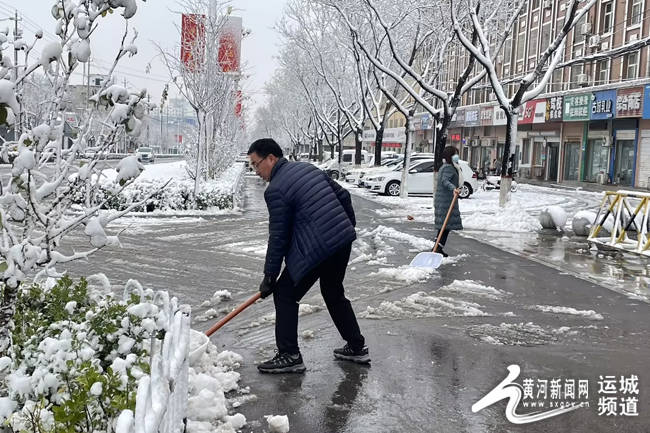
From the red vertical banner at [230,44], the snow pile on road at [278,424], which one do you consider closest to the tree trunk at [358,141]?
the red vertical banner at [230,44]

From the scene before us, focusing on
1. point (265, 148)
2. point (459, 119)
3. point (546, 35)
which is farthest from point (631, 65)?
point (265, 148)

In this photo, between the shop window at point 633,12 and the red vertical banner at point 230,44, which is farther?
the shop window at point 633,12

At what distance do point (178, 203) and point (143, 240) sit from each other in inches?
211

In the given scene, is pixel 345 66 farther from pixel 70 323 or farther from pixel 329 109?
pixel 70 323

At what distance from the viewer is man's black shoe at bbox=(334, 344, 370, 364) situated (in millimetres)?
5309

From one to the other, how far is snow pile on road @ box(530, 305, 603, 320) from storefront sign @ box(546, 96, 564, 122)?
34.9 metres

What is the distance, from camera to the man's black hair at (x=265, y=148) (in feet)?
16.6

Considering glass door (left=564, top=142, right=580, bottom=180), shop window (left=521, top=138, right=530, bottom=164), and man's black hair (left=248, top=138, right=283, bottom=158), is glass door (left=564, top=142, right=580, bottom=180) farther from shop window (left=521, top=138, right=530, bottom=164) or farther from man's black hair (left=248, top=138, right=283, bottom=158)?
man's black hair (left=248, top=138, right=283, bottom=158)

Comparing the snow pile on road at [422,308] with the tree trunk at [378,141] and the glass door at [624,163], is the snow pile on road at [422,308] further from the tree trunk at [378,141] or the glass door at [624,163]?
the glass door at [624,163]

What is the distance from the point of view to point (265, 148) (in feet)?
16.6

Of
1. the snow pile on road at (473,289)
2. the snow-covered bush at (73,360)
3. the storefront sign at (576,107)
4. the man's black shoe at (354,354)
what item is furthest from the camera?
the storefront sign at (576,107)

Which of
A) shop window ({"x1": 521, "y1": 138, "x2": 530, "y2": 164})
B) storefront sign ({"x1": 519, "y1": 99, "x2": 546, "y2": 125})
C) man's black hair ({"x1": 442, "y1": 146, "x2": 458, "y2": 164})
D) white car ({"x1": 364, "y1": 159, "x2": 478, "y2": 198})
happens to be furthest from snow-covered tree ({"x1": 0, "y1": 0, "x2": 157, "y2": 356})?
shop window ({"x1": 521, "y1": 138, "x2": 530, "y2": 164})

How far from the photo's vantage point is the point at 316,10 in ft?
105

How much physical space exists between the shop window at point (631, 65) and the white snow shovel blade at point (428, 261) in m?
29.6
